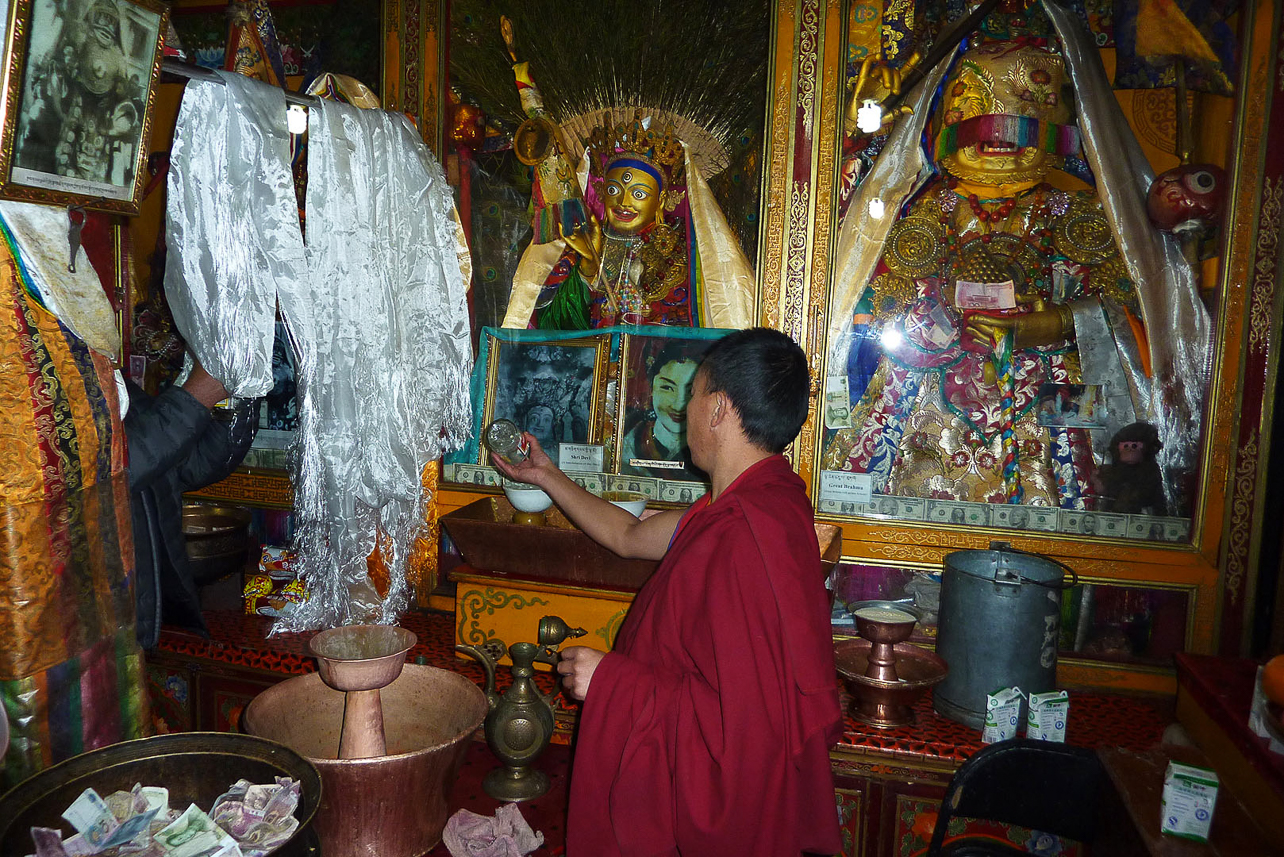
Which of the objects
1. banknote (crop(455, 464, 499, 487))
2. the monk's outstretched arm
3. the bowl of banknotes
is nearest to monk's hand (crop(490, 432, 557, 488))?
the monk's outstretched arm

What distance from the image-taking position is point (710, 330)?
2969 mm

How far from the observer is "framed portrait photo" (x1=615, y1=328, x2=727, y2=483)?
3.02 meters

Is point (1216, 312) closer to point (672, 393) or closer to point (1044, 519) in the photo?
point (1044, 519)

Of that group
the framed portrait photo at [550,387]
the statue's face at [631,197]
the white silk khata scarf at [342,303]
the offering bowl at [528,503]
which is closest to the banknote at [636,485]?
the framed portrait photo at [550,387]

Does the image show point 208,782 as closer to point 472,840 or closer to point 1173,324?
point 472,840

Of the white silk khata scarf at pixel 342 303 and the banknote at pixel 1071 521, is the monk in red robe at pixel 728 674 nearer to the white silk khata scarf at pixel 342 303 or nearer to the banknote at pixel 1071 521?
the white silk khata scarf at pixel 342 303

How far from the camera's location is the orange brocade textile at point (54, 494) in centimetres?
148

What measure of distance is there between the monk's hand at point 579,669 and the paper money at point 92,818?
77cm

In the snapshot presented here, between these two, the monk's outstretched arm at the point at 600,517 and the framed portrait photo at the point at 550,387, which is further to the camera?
the framed portrait photo at the point at 550,387

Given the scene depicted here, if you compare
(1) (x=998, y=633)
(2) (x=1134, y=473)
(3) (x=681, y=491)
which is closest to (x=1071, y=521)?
(2) (x=1134, y=473)

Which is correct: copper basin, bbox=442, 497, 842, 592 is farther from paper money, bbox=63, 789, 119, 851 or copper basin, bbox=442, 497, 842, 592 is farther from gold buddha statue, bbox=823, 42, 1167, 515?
paper money, bbox=63, 789, 119, 851

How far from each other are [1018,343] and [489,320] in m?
1.92

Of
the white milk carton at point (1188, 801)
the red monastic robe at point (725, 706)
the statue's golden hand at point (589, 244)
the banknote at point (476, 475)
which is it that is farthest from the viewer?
the banknote at point (476, 475)

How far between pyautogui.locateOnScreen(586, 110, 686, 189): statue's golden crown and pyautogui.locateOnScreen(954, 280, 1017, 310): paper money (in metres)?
1.07
